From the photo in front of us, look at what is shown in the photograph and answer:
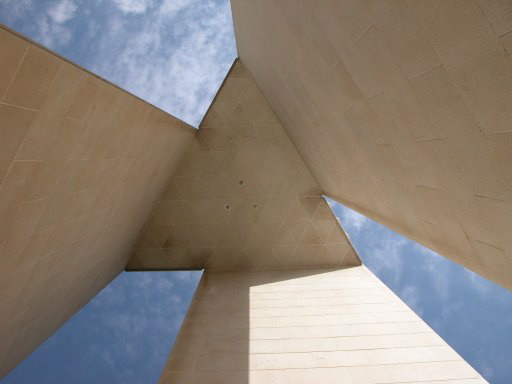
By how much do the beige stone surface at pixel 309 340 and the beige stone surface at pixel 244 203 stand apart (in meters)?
1.89

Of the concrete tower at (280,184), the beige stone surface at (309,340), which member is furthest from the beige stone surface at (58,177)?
the beige stone surface at (309,340)

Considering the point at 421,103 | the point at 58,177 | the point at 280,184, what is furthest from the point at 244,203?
the point at 421,103

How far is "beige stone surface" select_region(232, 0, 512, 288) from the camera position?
6.49 ft

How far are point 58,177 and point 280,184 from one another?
733cm

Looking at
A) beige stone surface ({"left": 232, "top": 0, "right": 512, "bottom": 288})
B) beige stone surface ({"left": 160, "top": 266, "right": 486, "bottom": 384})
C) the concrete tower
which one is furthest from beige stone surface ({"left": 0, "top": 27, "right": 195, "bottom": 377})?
beige stone surface ({"left": 232, "top": 0, "right": 512, "bottom": 288})

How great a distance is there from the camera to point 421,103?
8.88ft

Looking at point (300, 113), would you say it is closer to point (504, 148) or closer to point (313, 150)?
point (313, 150)

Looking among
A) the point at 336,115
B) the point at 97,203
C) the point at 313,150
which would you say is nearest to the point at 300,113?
the point at 313,150

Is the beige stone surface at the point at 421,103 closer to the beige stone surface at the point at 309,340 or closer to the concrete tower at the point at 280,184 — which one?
the concrete tower at the point at 280,184

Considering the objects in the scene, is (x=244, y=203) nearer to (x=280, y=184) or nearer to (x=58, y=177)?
(x=280, y=184)

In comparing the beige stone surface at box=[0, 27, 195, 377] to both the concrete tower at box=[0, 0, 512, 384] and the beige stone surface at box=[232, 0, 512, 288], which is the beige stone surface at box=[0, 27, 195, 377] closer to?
the concrete tower at box=[0, 0, 512, 384]

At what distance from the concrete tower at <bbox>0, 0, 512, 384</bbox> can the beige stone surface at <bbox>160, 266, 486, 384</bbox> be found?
0.13ft

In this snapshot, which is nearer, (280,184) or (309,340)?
(309,340)

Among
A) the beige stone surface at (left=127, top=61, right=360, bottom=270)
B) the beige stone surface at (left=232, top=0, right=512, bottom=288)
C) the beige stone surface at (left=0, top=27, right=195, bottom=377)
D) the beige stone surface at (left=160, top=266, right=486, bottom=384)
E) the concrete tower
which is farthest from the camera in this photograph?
the beige stone surface at (left=127, top=61, right=360, bottom=270)
